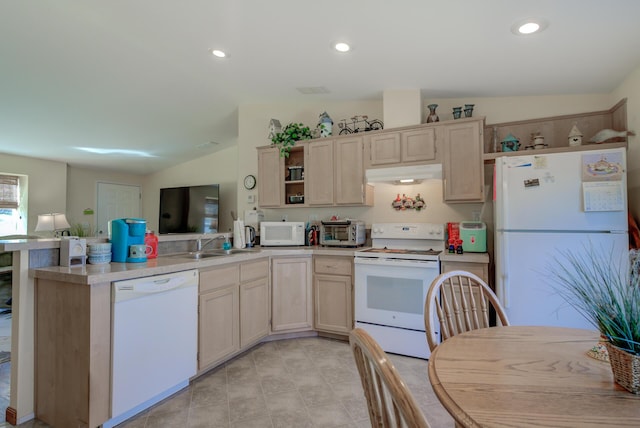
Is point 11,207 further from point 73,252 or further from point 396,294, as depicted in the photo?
point 396,294

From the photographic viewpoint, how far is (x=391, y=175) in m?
3.15

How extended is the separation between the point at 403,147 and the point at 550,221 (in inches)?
55.5

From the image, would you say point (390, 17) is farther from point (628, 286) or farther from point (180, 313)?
point (180, 313)

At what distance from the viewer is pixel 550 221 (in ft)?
7.66

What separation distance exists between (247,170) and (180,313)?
95.5 inches

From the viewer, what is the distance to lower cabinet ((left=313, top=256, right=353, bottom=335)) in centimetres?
313

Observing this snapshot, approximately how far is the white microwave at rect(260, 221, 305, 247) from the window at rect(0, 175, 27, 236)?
4985mm

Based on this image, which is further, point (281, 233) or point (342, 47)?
point (281, 233)

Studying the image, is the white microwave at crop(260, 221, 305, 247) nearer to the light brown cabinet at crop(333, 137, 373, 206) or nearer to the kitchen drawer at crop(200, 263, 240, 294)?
the light brown cabinet at crop(333, 137, 373, 206)

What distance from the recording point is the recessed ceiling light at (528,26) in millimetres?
1998

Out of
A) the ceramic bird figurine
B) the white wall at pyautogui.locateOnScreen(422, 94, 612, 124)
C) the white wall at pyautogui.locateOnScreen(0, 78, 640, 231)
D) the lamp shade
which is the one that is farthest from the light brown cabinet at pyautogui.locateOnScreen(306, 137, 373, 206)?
the lamp shade

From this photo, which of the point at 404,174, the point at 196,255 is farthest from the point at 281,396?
the point at 404,174

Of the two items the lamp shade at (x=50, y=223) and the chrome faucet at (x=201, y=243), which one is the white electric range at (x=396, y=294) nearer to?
the chrome faucet at (x=201, y=243)

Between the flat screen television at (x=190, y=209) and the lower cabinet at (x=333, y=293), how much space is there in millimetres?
3166
